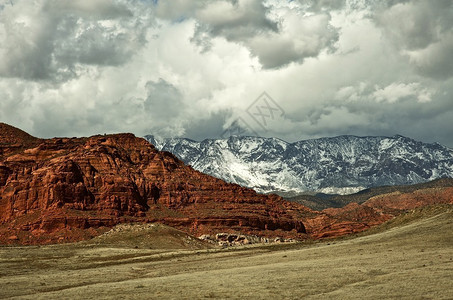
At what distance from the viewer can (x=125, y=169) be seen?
160 metres

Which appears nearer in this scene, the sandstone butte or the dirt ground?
the dirt ground

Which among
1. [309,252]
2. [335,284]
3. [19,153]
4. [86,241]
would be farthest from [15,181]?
[335,284]

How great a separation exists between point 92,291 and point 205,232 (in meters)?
101

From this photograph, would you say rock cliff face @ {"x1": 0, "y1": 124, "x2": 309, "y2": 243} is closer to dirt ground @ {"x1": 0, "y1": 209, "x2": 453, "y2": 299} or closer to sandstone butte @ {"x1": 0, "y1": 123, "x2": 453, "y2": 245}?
sandstone butte @ {"x1": 0, "y1": 123, "x2": 453, "y2": 245}

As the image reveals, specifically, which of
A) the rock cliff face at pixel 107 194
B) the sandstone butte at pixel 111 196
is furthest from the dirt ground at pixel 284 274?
the rock cliff face at pixel 107 194

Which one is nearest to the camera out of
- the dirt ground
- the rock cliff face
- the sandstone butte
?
the dirt ground

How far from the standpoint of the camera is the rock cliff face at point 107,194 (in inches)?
5182

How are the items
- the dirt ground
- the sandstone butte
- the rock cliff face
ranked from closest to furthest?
the dirt ground < the sandstone butte < the rock cliff face

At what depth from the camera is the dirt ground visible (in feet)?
130

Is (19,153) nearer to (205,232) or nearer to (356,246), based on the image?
(205,232)

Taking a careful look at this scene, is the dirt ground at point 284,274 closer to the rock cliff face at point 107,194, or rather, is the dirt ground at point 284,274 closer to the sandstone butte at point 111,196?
the sandstone butte at point 111,196

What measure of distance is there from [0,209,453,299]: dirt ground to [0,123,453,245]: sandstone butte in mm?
50649

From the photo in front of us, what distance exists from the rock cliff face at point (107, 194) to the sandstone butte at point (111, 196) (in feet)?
0.78

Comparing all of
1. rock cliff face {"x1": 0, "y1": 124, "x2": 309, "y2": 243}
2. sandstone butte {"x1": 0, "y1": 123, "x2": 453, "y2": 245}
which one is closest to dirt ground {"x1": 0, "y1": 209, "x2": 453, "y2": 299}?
sandstone butte {"x1": 0, "y1": 123, "x2": 453, "y2": 245}
